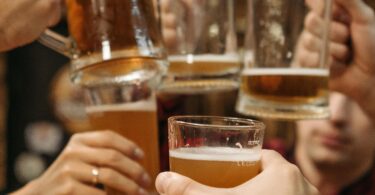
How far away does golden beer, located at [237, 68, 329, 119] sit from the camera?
1064 mm

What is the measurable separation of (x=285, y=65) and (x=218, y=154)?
0.43m

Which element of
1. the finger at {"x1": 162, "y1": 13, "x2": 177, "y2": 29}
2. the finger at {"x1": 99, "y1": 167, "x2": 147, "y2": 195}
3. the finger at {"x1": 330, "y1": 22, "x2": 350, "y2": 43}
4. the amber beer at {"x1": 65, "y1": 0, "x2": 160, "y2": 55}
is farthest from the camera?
the finger at {"x1": 330, "y1": 22, "x2": 350, "y2": 43}

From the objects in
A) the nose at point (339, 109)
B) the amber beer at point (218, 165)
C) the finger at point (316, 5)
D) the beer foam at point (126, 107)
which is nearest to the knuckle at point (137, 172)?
the beer foam at point (126, 107)

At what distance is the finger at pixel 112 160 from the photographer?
102cm

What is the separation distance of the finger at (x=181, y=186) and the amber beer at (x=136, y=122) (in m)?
0.38

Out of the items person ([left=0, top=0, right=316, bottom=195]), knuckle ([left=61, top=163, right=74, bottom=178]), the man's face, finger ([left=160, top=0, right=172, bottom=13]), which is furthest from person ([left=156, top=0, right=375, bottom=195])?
knuckle ([left=61, top=163, right=74, bottom=178])

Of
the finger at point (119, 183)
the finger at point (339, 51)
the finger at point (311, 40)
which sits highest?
the finger at point (311, 40)

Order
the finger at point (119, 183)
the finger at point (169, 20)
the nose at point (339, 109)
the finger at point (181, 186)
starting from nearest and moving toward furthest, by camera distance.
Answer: the finger at point (181, 186) < the finger at point (119, 183) < the finger at point (169, 20) < the nose at point (339, 109)

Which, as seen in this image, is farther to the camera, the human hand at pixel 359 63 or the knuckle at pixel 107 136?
the human hand at pixel 359 63

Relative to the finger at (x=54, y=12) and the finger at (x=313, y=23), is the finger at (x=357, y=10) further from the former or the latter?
the finger at (x=54, y=12)

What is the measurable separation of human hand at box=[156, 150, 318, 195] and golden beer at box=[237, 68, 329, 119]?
1.16 ft

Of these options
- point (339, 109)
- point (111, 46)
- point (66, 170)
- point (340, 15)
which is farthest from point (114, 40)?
point (339, 109)

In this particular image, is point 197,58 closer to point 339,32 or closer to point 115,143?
point 115,143

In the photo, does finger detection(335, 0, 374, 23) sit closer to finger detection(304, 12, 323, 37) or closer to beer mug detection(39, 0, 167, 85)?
finger detection(304, 12, 323, 37)
